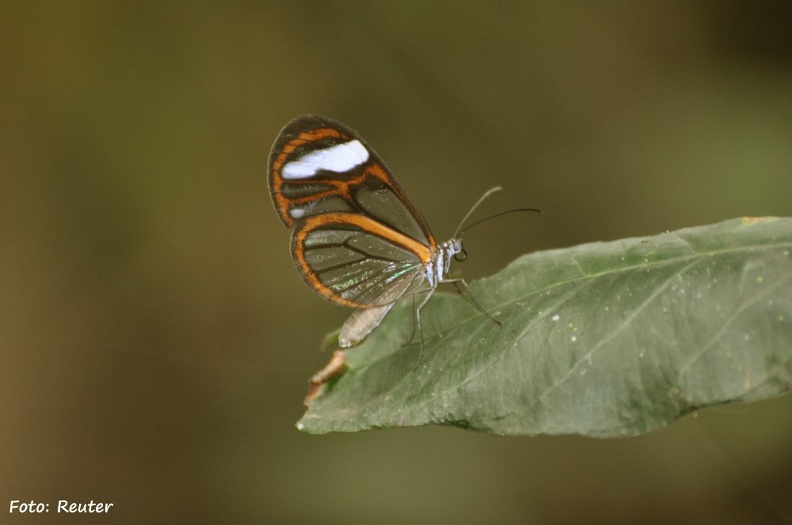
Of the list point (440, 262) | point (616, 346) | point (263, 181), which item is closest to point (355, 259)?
point (440, 262)

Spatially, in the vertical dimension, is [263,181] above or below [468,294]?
above

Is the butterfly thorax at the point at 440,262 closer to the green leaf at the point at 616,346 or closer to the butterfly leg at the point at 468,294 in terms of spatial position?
the butterfly leg at the point at 468,294

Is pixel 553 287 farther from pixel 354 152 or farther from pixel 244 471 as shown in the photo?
pixel 244 471

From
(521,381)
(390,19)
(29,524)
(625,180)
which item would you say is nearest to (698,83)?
(625,180)

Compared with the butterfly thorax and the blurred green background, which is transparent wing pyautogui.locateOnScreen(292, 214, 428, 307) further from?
the blurred green background

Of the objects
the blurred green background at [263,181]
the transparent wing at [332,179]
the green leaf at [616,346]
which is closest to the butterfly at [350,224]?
the transparent wing at [332,179]

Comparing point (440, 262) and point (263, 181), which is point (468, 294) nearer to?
point (440, 262)
